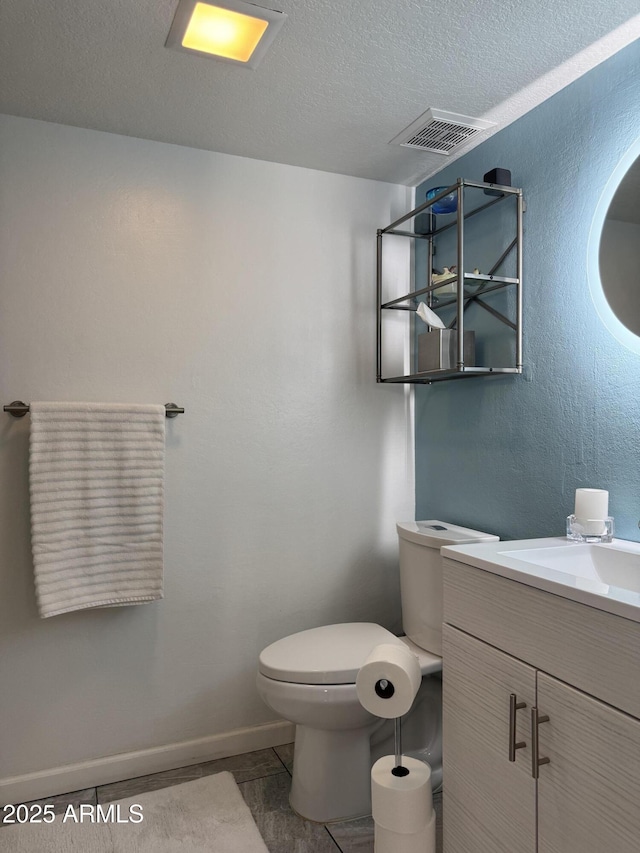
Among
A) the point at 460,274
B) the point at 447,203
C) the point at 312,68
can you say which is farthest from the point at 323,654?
the point at 312,68

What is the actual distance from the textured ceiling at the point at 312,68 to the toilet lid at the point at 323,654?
1612 mm

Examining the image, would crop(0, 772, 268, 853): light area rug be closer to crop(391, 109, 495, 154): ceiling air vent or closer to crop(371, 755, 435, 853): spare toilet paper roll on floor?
crop(371, 755, 435, 853): spare toilet paper roll on floor

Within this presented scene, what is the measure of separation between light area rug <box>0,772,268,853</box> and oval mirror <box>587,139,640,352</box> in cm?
167

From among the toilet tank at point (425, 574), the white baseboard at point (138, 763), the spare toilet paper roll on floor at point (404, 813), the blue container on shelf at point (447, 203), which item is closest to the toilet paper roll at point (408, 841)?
the spare toilet paper roll on floor at point (404, 813)

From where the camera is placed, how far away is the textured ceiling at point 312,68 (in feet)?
4.65

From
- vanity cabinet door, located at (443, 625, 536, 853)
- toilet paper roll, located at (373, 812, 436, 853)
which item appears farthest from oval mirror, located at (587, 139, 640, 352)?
toilet paper roll, located at (373, 812, 436, 853)

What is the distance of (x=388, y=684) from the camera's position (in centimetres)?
144

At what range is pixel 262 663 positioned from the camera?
1.80 metres

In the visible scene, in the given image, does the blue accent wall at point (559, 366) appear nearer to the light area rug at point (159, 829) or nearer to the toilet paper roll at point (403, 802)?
the toilet paper roll at point (403, 802)

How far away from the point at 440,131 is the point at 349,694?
1729 millimetres

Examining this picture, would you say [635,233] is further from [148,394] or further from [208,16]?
[148,394]

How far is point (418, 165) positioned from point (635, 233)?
3.19 feet

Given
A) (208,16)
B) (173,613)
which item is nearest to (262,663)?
(173,613)

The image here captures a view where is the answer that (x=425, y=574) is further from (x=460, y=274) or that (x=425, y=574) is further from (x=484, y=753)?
(x=460, y=274)
